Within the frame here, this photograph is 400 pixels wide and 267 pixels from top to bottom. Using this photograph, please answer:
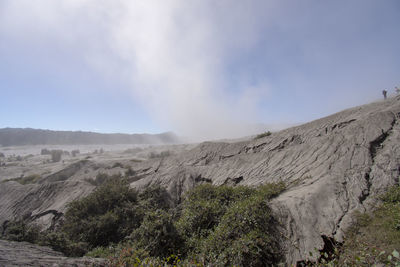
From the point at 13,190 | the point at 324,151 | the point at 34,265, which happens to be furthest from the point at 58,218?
the point at 324,151

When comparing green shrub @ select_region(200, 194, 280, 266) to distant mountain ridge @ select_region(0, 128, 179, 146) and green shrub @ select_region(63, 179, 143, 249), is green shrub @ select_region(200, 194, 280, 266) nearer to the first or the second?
green shrub @ select_region(63, 179, 143, 249)

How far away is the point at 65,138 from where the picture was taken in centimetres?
10200

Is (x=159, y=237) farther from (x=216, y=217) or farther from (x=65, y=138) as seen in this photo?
(x=65, y=138)

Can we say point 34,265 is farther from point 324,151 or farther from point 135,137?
point 135,137

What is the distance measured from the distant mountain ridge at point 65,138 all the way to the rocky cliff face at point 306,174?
90269 mm

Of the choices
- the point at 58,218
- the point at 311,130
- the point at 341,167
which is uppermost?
the point at 311,130

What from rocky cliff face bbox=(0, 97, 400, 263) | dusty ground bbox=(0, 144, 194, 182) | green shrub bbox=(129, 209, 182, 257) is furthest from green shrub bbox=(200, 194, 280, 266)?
dusty ground bbox=(0, 144, 194, 182)

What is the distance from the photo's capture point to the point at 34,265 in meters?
4.74

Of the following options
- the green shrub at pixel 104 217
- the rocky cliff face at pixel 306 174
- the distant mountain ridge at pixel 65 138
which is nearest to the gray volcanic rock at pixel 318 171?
the rocky cliff face at pixel 306 174

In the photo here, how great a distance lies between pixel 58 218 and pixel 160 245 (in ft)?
33.8

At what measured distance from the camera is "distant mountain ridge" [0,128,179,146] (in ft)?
318

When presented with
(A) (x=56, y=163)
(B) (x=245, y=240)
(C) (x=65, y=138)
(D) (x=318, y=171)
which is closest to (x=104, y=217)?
(B) (x=245, y=240)

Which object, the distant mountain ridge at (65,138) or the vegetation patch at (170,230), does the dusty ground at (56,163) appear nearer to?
the vegetation patch at (170,230)

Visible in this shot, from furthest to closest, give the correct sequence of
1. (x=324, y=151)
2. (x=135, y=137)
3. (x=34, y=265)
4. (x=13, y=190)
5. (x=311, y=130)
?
1. (x=135, y=137)
2. (x=13, y=190)
3. (x=311, y=130)
4. (x=324, y=151)
5. (x=34, y=265)
